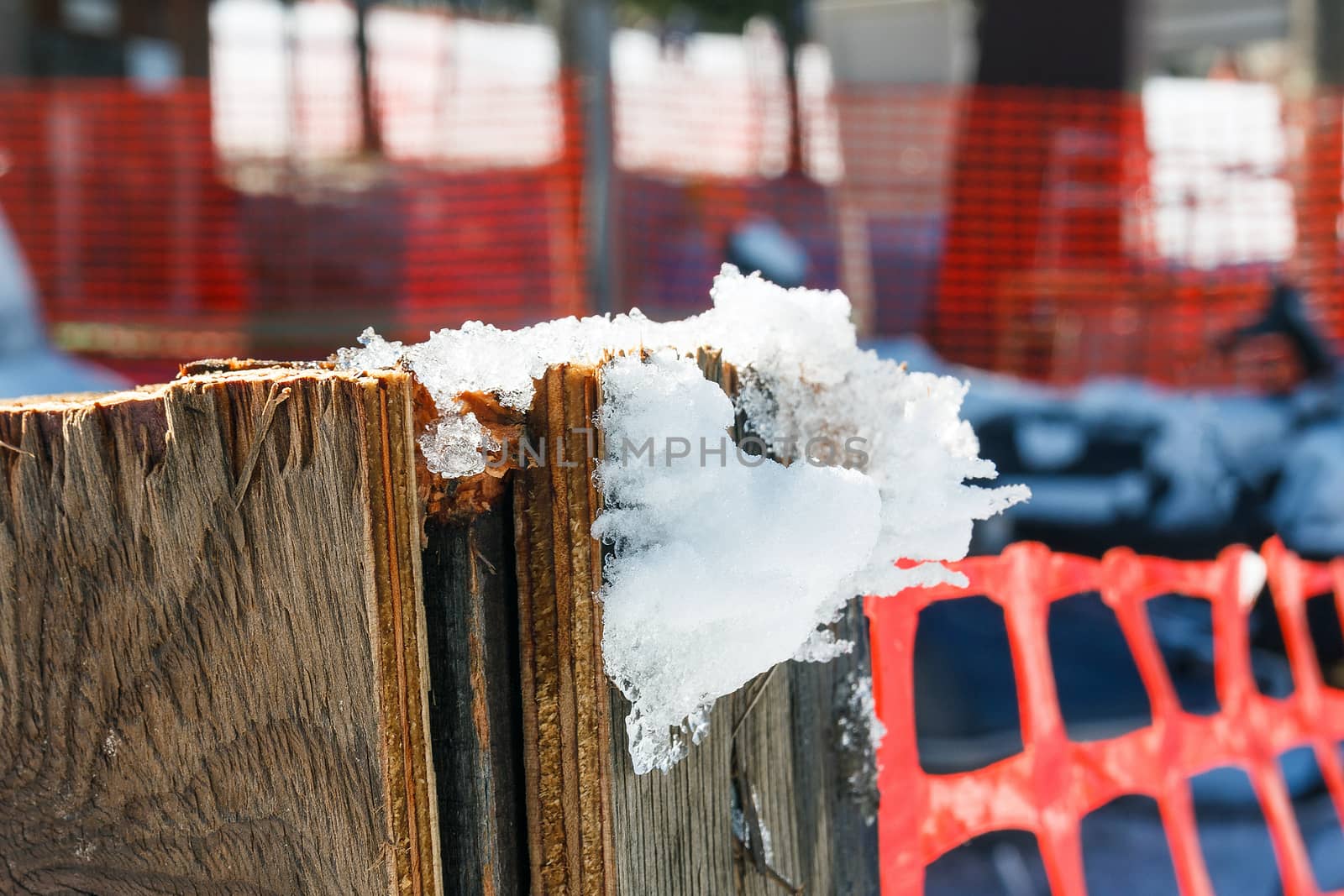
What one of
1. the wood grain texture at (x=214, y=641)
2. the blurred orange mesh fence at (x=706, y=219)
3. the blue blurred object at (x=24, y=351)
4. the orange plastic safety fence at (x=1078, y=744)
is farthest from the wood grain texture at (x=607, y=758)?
the blurred orange mesh fence at (x=706, y=219)

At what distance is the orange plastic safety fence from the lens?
1398 mm

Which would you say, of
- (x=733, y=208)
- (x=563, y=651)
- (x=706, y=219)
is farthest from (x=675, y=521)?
(x=733, y=208)

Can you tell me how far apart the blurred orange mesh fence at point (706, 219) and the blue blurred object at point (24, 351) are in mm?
2502

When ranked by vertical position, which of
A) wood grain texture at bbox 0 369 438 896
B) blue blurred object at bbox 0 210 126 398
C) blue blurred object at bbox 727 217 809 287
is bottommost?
wood grain texture at bbox 0 369 438 896

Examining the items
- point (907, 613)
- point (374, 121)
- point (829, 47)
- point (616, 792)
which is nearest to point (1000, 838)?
point (907, 613)

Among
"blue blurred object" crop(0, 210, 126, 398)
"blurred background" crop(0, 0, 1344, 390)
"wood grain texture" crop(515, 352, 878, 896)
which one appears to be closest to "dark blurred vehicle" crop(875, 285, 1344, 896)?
"blurred background" crop(0, 0, 1344, 390)

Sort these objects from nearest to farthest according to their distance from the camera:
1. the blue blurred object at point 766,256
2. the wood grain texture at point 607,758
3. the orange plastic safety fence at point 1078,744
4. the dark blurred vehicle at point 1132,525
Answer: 1. the wood grain texture at point 607,758
2. the orange plastic safety fence at point 1078,744
3. the dark blurred vehicle at point 1132,525
4. the blue blurred object at point 766,256

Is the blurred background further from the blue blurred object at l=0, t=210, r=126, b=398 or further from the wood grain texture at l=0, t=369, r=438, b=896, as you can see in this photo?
the wood grain texture at l=0, t=369, r=438, b=896

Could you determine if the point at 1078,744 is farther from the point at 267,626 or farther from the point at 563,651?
the point at 267,626

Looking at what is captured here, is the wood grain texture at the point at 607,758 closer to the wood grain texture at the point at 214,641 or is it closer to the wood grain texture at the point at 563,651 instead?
the wood grain texture at the point at 563,651

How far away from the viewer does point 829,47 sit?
62.0ft

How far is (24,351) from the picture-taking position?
491 cm

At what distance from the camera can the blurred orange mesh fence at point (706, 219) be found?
270 inches

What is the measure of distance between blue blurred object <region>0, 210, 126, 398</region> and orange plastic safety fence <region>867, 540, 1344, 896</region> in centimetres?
413
